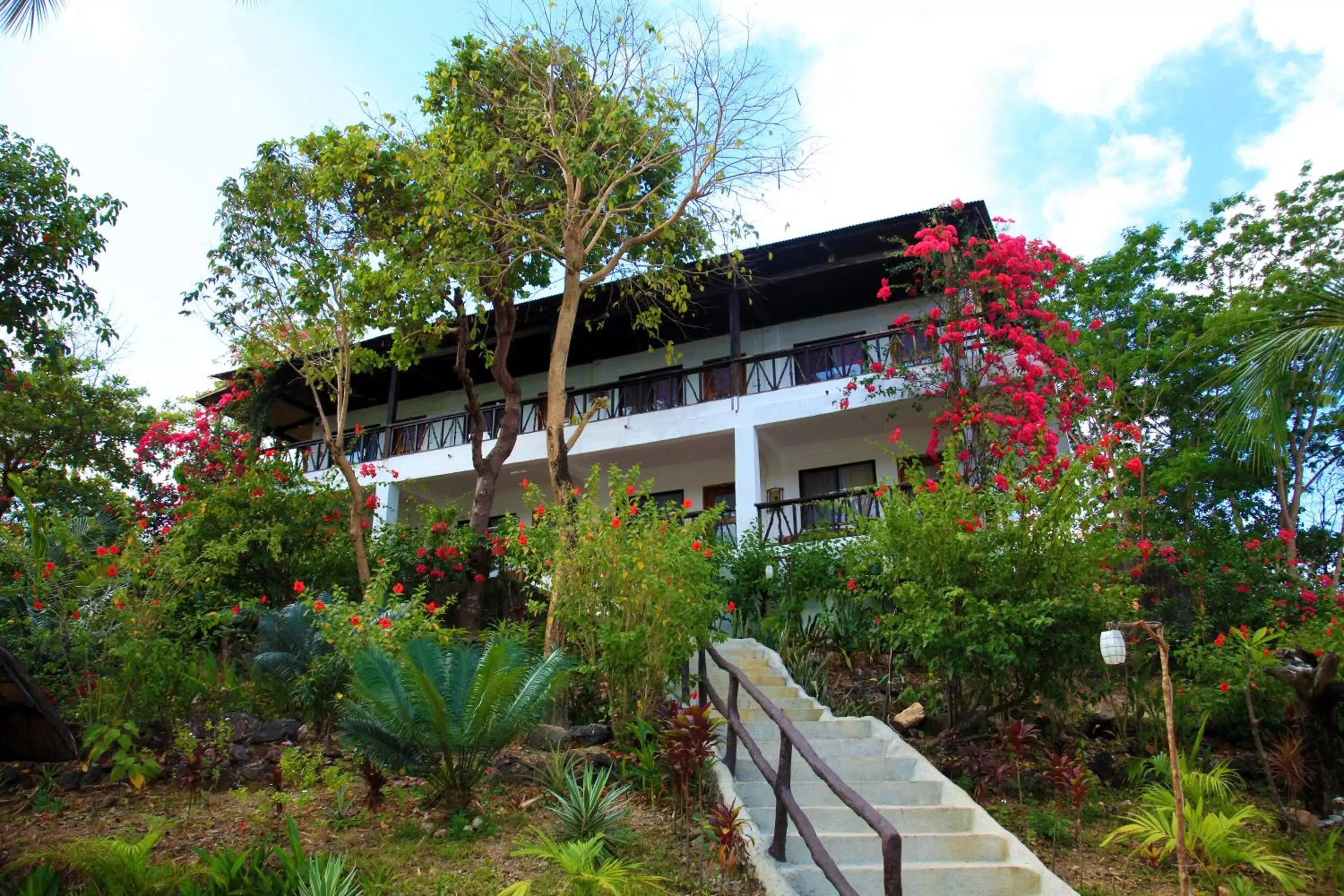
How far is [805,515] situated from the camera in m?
14.4

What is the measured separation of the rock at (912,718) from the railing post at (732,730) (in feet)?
7.61

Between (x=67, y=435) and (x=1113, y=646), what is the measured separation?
54.3 ft

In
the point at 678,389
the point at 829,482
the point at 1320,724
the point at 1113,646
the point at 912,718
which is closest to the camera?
the point at 1113,646

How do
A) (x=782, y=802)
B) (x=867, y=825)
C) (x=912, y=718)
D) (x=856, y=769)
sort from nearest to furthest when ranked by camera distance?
1. (x=782, y=802)
2. (x=867, y=825)
3. (x=856, y=769)
4. (x=912, y=718)

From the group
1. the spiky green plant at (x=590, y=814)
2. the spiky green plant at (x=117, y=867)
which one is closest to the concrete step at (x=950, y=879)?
the spiky green plant at (x=590, y=814)

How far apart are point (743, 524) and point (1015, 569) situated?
22.1ft

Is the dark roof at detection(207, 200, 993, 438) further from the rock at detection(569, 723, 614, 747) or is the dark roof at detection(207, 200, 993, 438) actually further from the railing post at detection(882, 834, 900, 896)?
the railing post at detection(882, 834, 900, 896)

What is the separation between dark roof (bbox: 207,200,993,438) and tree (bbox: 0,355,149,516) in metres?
2.83

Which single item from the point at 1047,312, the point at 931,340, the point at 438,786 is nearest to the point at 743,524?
the point at 931,340

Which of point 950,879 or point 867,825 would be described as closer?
point 950,879

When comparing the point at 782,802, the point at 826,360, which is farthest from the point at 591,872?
the point at 826,360

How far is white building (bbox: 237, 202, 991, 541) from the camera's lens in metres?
14.5

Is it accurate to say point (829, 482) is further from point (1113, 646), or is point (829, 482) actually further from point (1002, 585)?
point (1113, 646)

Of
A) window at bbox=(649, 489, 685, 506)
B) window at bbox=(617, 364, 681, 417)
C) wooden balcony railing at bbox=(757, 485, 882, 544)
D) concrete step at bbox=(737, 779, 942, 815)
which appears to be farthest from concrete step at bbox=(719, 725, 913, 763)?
window at bbox=(649, 489, 685, 506)
